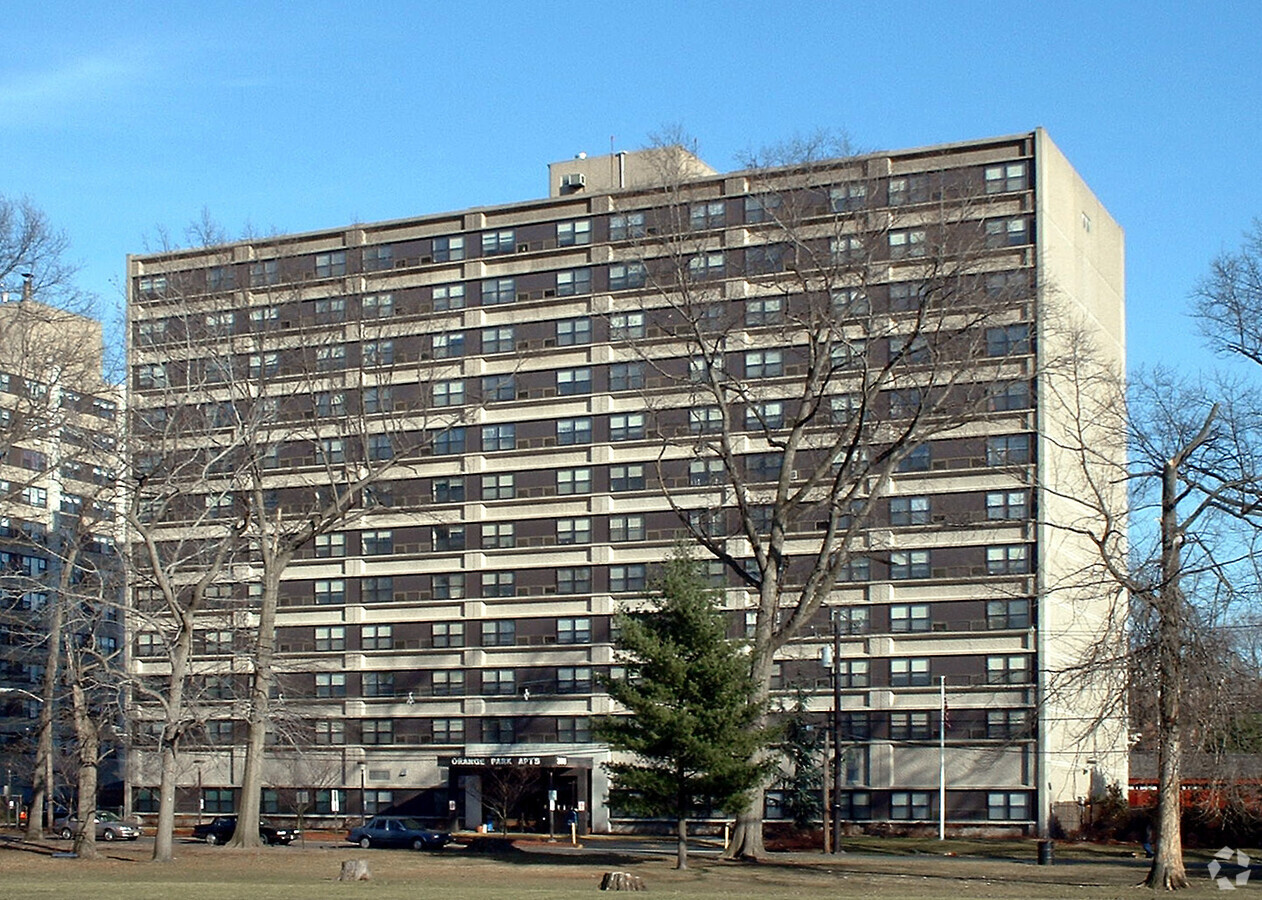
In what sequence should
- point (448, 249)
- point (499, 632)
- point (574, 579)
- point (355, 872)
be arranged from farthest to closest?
1. point (448, 249)
2. point (499, 632)
3. point (574, 579)
4. point (355, 872)

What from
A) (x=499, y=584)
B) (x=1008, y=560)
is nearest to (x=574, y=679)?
(x=499, y=584)

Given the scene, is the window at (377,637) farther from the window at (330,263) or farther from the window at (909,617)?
the window at (909,617)

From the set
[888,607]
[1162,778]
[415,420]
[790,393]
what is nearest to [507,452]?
[415,420]

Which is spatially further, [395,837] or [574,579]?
[574,579]

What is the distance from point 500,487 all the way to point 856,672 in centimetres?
2247

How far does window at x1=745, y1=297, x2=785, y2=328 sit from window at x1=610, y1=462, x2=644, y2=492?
32.8ft

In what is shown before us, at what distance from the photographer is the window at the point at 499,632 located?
87.6 metres

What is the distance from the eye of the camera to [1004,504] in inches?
3103

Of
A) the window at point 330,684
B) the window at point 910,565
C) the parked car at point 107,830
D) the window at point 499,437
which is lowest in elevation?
the parked car at point 107,830

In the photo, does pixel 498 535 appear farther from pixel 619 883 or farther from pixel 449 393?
pixel 619 883

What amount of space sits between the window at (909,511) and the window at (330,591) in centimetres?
3232

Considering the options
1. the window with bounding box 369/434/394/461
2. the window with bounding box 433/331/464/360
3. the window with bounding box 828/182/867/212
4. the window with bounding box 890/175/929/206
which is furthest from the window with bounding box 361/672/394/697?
the window with bounding box 828/182/867/212

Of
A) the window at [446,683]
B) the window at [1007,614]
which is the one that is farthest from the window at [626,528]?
the window at [1007,614]

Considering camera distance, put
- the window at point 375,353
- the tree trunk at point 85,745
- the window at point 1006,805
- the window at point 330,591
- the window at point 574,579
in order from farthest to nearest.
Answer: the window at point 330,591, the window at point 574,579, the window at point 1006,805, the window at point 375,353, the tree trunk at point 85,745
